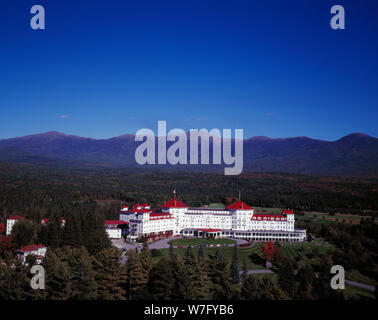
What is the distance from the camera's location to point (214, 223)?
63.5m

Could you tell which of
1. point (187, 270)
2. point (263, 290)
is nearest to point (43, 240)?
point (187, 270)

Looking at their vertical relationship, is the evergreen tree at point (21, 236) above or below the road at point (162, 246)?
above

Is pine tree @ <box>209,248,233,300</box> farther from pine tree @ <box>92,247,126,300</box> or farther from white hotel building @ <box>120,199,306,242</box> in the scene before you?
white hotel building @ <box>120,199,306,242</box>

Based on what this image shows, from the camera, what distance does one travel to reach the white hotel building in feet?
190

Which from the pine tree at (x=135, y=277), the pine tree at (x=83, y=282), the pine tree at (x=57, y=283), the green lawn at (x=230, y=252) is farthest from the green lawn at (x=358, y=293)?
the pine tree at (x=57, y=283)

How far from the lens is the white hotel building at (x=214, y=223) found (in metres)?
57.9

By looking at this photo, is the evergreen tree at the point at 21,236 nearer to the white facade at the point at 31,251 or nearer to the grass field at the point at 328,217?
the white facade at the point at 31,251

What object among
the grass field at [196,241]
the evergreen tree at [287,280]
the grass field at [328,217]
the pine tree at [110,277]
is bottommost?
the grass field at [196,241]

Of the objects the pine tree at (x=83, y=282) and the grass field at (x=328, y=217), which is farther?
the grass field at (x=328, y=217)

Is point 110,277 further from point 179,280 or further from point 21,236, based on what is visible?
point 21,236

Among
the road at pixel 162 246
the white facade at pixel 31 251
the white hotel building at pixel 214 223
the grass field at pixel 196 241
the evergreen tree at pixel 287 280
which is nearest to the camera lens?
the evergreen tree at pixel 287 280
